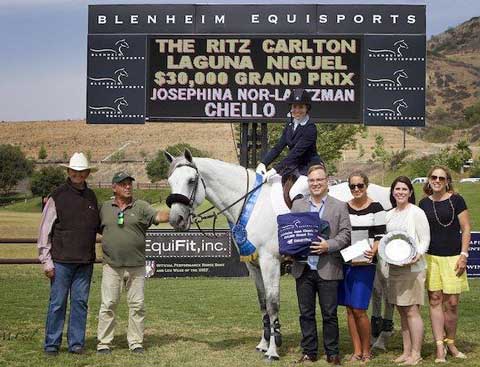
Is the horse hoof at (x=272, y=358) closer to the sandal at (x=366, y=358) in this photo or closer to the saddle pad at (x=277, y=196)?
the sandal at (x=366, y=358)

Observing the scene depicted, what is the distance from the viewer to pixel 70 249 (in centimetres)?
775

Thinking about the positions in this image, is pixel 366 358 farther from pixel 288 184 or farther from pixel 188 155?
pixel 188 155

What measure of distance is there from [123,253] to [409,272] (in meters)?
2.97

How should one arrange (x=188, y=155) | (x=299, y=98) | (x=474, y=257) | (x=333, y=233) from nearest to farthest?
(x=333, y=233) < (x=188, y=155) < (x=299, y=98) < (x=474, y=257)

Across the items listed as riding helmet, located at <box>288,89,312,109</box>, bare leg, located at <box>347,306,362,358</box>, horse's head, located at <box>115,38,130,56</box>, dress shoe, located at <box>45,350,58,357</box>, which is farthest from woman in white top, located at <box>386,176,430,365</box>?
horse's head, located at <box>115,38,130,56</box>

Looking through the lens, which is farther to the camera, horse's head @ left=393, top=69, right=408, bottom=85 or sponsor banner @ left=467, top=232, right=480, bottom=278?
sponsor banner @ left=467, top=232, right=480, bottom=278

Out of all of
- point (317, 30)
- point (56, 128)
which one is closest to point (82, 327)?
point (317, 30)

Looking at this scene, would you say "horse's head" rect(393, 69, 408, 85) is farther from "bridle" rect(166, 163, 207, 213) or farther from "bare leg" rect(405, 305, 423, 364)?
"bare leg" rect(405, 305, 423, 364)

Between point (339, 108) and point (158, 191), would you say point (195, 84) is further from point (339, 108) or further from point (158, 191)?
point (158, 191)

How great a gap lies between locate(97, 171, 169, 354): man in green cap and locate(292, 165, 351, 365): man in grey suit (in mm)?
1611

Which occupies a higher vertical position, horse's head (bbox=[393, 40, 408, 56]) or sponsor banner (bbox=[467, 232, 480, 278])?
horse's head (bbox=[393, 40, 408, 56])

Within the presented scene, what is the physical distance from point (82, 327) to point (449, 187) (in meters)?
4.16

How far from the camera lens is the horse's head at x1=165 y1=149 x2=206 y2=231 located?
732cm

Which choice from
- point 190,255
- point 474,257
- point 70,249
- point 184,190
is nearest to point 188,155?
point 184,190
